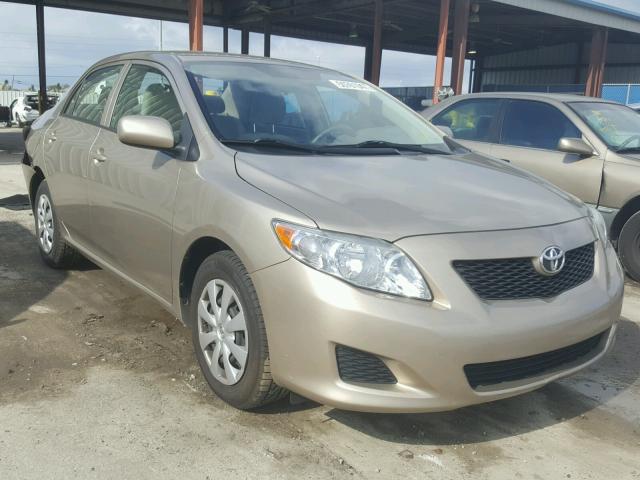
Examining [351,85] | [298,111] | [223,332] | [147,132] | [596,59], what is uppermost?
[596,59]

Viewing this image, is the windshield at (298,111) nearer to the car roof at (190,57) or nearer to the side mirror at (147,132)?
the car roof at (190,57)

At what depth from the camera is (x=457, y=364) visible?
2.24 m

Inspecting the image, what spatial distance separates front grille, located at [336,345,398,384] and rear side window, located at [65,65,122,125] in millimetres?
2546

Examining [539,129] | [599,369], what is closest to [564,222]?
[599,369]

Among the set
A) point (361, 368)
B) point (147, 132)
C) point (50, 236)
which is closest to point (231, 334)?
point (361, 368)

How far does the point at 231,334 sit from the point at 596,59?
2691 centimetres

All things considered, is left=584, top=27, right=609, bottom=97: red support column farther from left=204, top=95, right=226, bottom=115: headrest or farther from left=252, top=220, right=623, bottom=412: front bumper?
left=252, top=220, right=623, bottom=412: front bumper

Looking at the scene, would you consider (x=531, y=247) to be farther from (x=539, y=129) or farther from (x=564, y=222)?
(x=539, y=129)

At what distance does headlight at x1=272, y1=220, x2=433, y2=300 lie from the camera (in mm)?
2234

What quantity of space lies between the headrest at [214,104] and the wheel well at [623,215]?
148 inches

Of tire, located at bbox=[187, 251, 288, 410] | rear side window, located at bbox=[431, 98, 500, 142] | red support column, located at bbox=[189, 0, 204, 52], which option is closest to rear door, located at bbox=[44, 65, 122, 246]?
tire, located at bbox=[187, 251, 288, 410]

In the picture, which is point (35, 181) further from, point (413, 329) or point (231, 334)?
point (413, 329)

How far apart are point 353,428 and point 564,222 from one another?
1290mm

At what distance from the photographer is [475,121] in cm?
Result: 637
